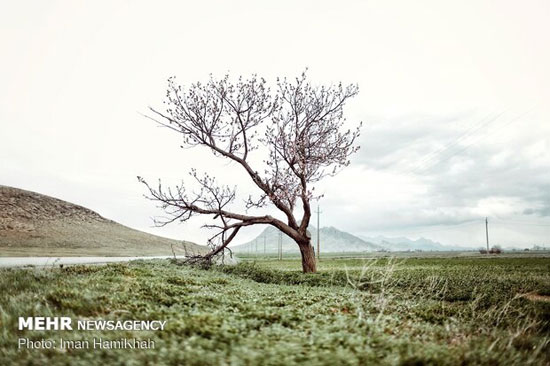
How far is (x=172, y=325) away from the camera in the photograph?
23.9 feet

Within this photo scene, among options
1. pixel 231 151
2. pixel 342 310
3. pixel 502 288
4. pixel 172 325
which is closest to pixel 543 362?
pixel 342 310

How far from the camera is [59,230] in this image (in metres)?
71.9

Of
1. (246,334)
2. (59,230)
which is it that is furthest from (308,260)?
(59,230)

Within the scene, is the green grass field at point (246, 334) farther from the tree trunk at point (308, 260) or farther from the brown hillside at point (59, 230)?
the brown hillside at point (59, 230)

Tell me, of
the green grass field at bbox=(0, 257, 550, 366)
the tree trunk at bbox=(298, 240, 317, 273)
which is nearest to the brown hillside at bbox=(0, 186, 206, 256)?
the tree trunk at bbox=(298, 240, 317, 273)

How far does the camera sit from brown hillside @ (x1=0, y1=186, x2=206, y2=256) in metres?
61.4

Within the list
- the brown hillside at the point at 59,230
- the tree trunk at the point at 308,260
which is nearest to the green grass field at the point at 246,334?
the tree trunk at the point at 308,260

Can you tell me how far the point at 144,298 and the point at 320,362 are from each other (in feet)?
21.1

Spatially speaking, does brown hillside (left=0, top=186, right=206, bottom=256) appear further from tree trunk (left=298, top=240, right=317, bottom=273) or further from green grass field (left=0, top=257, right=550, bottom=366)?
green grass field (left=0, top=257, right=550, bottom=366)

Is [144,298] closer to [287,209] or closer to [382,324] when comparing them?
[382,324]

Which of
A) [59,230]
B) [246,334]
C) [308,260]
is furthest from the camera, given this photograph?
[59,230]

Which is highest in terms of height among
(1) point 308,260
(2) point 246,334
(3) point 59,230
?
(3) point 59,230

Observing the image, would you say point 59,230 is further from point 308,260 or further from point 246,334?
point 246,334

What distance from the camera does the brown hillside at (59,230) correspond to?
61.4 meters
